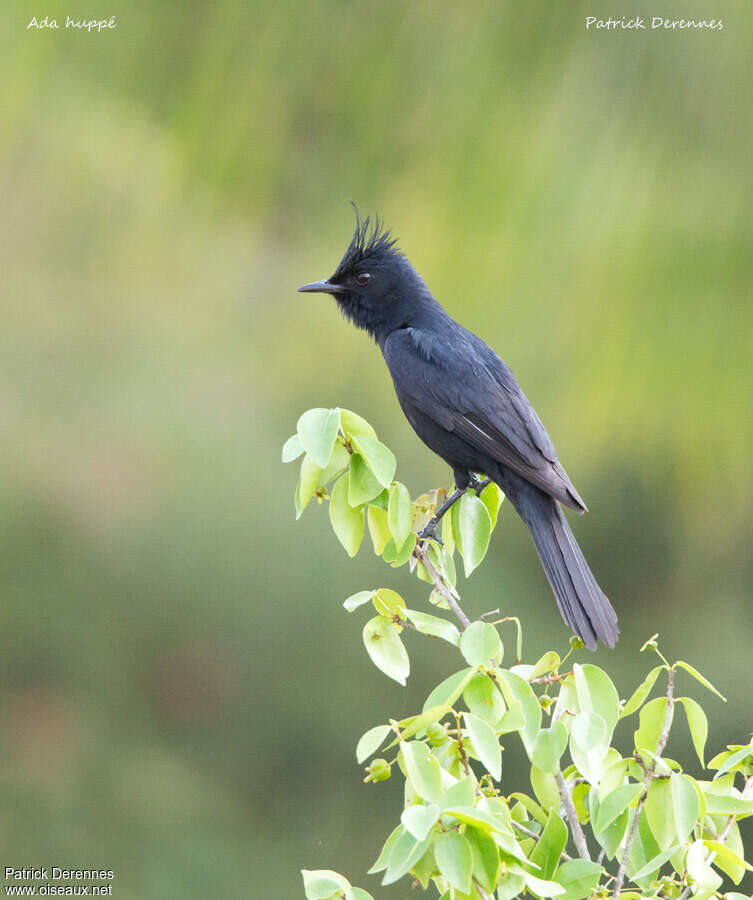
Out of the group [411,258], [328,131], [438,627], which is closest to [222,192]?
→ [328,131]

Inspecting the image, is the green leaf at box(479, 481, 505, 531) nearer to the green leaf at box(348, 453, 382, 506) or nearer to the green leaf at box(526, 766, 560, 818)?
the green leaf at box(348, 453, 382, 506)

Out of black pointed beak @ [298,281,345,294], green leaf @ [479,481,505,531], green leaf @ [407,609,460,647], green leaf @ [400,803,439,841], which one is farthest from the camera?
black pointed beak @ [298,281,345,294]

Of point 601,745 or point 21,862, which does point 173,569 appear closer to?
point 21,862

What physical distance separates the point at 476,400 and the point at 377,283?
40 cm

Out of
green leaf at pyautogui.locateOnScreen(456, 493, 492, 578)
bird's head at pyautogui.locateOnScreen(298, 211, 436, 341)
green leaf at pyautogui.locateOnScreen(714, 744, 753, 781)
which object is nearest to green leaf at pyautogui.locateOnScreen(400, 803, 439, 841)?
green leaf at pyautogui.locateOnScreen(714, 744, 753, 781)

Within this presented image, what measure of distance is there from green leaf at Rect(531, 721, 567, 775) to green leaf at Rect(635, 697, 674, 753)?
4.0 inches

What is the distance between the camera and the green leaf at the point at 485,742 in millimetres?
823

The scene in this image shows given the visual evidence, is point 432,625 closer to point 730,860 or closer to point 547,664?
point 547,664

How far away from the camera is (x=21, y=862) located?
2305mm

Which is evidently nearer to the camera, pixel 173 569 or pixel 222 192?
pixel 173 569

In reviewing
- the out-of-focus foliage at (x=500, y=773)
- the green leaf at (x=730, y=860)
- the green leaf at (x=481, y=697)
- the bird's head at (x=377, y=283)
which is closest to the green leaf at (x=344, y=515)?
the out-of-focus foliage at (x=500, y=773)

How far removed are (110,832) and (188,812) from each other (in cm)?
18

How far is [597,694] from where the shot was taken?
0.93 metres

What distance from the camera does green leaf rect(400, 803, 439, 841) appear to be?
733mm
